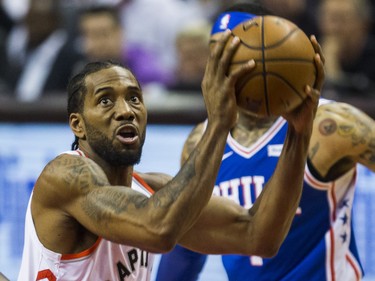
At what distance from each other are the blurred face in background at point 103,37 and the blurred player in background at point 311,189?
341cm

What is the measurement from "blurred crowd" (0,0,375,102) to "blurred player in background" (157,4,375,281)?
8.18 ft

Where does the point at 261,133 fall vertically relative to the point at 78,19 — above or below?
above

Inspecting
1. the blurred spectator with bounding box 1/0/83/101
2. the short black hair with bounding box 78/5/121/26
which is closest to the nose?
the short black hair with bounding box 78/5/121/26

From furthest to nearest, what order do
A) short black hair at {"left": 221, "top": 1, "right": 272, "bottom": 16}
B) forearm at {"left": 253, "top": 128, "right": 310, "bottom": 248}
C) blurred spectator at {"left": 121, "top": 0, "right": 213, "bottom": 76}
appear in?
1. blurred spectator at {"left": 121, "top": 0, "right": 213, "bottom": 76}
2. short black hair at {"left": 221, "top": 1, "right": 272, "bottom": 16}
3. forearm at {"left": 253, "top": 128, "right": 310, "bottom": 248}

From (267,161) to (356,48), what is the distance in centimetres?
351

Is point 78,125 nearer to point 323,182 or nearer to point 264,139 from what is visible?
point 264,139

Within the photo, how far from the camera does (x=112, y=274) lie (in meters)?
3.96

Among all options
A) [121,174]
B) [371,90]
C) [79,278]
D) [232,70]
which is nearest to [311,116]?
[232,70]

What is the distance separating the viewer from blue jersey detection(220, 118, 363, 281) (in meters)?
4.97

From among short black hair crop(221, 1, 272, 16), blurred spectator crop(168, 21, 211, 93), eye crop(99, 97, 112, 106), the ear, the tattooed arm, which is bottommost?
blurred spectator crop(168, 21, 211, 93)

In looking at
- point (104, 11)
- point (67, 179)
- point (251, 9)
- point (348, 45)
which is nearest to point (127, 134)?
point (67, 179)

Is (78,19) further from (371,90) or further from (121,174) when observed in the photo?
(121,174)

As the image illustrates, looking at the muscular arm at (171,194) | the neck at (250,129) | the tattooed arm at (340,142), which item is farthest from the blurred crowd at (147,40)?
the muscular arm at (171,194)

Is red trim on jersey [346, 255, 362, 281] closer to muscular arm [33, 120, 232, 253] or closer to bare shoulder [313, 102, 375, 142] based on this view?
bare shoulder [313, 102, 375, 142]
